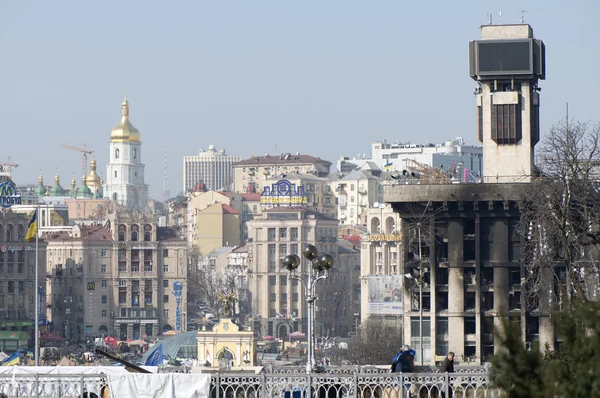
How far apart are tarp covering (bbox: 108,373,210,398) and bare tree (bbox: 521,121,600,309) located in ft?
79.8

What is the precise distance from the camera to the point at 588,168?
64.8 meters

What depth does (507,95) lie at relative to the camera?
3302 inches

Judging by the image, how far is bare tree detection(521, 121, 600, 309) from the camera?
63062 millimetres

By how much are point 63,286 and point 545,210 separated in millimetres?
136764

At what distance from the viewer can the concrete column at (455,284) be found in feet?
264

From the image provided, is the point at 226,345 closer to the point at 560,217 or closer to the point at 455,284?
the point at 455,284

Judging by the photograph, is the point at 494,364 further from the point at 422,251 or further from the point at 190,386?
the point at 422,251

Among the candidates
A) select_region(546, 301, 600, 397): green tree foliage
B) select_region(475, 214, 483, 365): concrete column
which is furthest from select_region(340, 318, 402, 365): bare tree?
select_region(546, 301, 600, 397): green tree foliage

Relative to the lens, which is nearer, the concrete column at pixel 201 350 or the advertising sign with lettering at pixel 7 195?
the concrete column at pixel 201 350

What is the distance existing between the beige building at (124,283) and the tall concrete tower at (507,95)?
364 feet

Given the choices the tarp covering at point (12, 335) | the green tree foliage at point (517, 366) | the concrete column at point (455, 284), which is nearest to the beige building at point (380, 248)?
the tarp covering at point (12, 335)

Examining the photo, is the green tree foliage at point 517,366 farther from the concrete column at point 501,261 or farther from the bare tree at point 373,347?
the bare tree at point 373,347

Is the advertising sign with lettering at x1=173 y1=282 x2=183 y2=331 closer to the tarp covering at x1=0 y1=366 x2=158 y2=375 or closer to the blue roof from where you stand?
the blue roof

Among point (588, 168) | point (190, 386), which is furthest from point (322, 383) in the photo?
point (588, 168)
